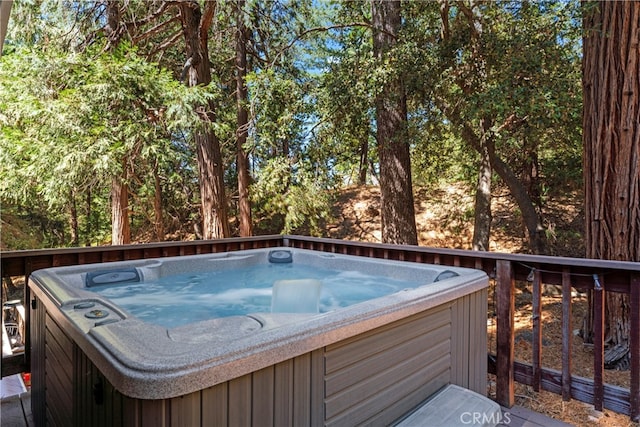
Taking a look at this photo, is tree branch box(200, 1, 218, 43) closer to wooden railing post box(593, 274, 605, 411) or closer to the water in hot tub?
the water in hot tub

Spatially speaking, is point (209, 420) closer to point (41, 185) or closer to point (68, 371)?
point (68, 371)

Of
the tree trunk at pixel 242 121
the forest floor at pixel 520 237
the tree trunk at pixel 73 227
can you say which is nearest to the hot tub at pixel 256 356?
the forest floor at pixel 520 237

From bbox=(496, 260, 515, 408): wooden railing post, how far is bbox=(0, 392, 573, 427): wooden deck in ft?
0.34

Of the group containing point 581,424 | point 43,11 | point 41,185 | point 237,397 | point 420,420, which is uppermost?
point 43,11

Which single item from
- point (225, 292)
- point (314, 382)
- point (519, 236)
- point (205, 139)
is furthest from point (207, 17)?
point (519, 236)

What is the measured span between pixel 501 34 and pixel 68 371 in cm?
442

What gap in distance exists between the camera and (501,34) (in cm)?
399

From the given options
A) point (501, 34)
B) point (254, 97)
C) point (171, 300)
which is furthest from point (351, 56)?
point (171, 300)

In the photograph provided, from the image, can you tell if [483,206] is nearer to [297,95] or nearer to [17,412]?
[297,95]

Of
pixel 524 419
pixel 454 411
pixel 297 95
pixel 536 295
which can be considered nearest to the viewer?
pixel 454 411

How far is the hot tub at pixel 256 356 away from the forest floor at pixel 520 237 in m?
0.87

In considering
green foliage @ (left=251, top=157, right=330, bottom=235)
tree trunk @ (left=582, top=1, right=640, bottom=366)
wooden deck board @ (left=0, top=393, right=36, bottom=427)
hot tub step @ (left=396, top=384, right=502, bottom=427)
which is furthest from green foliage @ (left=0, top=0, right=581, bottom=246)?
wooden deck board @ (left=0, top=393, right=36, bottom=427)

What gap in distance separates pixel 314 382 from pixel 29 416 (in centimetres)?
213

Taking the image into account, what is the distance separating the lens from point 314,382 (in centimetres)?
135
